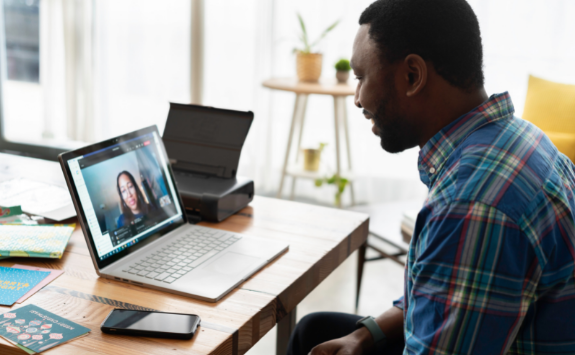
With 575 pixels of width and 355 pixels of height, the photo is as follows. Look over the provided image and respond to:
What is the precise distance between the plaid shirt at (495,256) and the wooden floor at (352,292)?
1317 millimetres

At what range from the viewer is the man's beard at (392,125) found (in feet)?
2.92

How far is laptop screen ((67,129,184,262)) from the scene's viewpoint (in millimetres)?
983

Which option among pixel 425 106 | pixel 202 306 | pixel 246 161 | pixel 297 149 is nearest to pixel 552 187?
pixel 425 106

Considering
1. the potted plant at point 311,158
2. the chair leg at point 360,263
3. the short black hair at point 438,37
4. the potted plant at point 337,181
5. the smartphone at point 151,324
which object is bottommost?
the chair leg at point 360,263

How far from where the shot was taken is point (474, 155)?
76cm

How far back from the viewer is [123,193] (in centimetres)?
106

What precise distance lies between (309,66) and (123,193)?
1994 mm

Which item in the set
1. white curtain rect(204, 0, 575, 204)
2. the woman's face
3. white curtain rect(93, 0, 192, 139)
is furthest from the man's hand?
white curtain rect(93, 0, 192, 139)

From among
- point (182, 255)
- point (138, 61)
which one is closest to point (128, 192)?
point (182, 255)

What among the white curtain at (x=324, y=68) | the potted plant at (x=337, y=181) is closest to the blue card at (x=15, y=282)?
the potted plant at (x=337, y=181)

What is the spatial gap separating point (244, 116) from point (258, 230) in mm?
305

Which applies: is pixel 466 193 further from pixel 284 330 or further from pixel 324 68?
pixel 324 68

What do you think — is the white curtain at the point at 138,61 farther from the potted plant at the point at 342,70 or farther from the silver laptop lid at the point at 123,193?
the silver laptop lid at the point at 123,193

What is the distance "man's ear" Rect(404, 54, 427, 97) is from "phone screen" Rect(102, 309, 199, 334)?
1.64 ft
